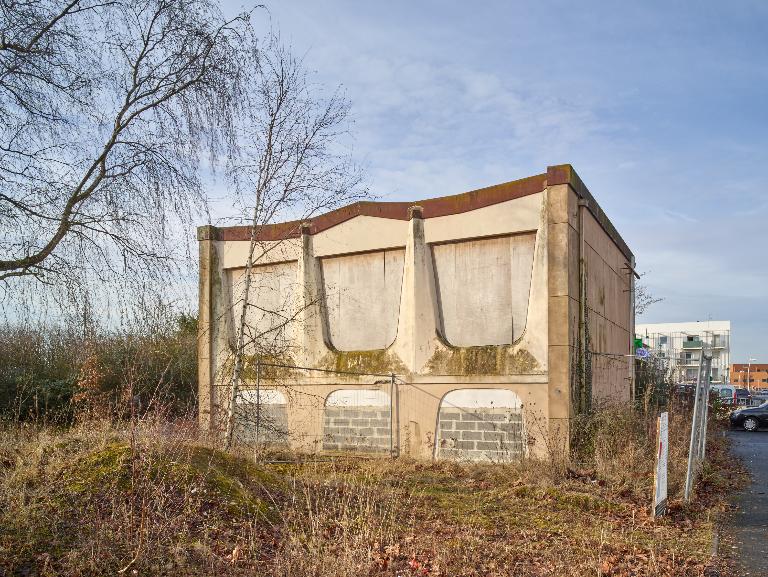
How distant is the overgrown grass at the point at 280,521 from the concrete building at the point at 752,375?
372 ft

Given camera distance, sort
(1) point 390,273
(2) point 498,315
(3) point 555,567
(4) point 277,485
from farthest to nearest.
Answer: (1) point 390,273
(2) point 498,315
(4) point 277,485
(3) point 555,567

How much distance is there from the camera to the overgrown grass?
19.2 feet

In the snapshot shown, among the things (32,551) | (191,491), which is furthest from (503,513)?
(32,551)

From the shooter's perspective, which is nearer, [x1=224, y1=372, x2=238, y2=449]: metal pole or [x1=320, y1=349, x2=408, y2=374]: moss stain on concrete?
[x1=224, y1=372, x2=238, y2=449]: metal pole

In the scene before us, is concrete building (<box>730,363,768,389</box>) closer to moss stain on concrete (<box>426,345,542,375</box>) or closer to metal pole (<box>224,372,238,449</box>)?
moss stain on concrete (<box>426,345,542,375</box>)

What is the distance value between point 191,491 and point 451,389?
839cm

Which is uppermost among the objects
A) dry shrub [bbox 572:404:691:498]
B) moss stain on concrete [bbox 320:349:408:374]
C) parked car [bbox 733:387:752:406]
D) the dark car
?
moss stain on concrete [bbox 320:349:408:374]

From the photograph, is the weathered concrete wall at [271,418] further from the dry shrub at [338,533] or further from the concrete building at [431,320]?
the dry shrub at [338,533]

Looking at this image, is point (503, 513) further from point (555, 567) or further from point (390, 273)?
point (390, 273)

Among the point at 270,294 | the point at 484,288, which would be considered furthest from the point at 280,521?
the point at 270,294

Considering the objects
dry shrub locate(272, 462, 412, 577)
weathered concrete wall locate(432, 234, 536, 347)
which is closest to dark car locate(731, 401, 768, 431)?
weathered concrete wall locate(432, 234, 536, 347)

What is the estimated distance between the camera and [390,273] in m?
16.2

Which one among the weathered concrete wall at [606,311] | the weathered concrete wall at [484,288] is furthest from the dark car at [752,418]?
the weathered concrete wall at [484,288]

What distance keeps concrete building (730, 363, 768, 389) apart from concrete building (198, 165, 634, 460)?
106485 mm
